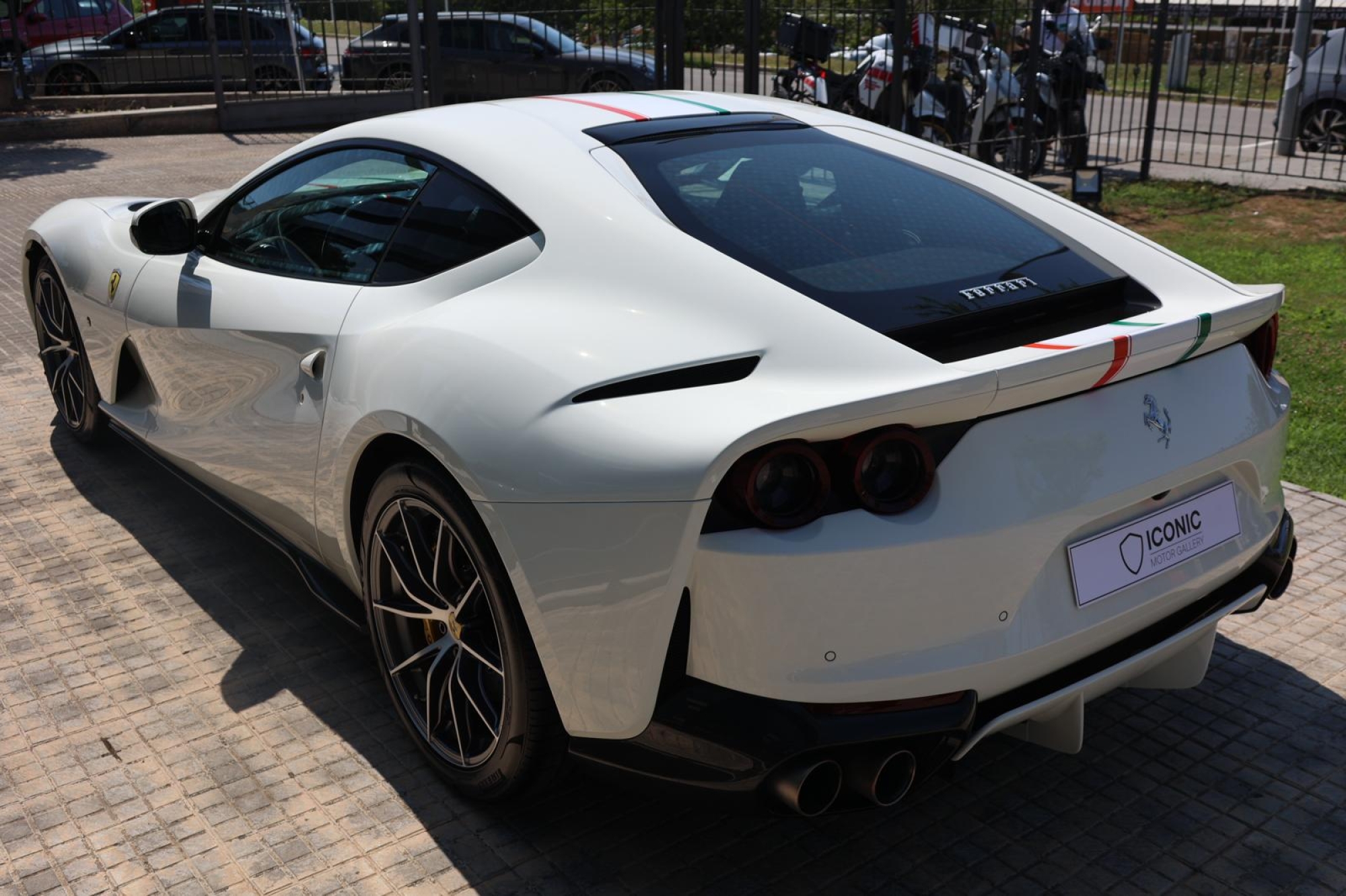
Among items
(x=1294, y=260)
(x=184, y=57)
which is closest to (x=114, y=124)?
(x=184, y=57)

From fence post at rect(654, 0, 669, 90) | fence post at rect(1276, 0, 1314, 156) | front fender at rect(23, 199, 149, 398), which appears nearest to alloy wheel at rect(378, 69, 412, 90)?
fence post at rect(654, 0, 669, 90)

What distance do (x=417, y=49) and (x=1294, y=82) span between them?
10.3m

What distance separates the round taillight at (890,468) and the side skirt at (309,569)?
63.2 inches

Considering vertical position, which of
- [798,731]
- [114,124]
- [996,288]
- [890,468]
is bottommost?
[114,124]

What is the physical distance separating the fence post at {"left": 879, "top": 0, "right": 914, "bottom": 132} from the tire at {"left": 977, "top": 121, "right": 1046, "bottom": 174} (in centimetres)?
Result: 110

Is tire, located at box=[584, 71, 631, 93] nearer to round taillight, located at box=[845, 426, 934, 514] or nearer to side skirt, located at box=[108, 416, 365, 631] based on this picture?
side skirt, located at box=[108, 416, 365, 631]

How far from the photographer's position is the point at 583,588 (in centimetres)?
254

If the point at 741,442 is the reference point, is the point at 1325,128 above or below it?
below

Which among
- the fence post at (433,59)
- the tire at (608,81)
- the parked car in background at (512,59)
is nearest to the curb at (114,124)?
the parked car in background at (512,59)

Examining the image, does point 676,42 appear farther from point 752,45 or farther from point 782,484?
point 782,484

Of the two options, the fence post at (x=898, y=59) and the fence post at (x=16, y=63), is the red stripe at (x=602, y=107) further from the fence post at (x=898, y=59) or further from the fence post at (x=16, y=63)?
the fence post at (x=16, y=63)

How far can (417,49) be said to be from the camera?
16516mm

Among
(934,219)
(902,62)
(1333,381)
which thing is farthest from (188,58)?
(934,219)

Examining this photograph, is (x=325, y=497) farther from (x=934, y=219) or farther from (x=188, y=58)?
(x=188, y=58)
